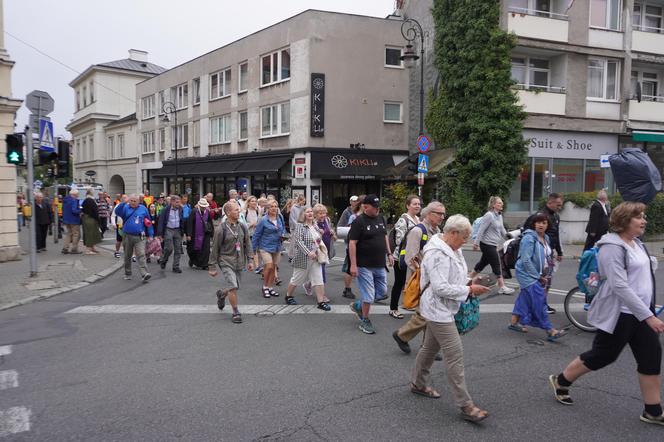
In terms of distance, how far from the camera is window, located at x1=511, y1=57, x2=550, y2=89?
2120 cm

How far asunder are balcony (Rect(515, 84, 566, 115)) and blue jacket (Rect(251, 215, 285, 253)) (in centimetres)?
1461

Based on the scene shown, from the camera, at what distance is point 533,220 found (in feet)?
21.9

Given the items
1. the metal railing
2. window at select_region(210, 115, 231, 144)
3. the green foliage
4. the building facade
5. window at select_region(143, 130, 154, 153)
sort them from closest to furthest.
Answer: the building facade < the metal railing < the green foliage < window at select_region(210, 115, 231, 144) < window at select_region(143, 130, 154, 153)

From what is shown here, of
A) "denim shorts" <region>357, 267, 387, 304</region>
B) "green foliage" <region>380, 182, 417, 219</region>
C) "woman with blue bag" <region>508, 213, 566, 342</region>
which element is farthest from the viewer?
"green foliage" <region>380, 182, 417, 219</region>

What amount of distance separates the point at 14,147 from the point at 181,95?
2716 centimetres

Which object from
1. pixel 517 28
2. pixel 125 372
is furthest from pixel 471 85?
pixel 125 372

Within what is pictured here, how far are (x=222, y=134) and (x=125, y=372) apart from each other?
92.0 feet

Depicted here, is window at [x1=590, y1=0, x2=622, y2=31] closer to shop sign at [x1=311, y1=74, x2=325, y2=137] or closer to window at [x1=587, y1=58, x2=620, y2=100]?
window at [x1=587, y1=58, x2=620, y2=100]

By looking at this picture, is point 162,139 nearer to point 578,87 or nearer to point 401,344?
point 578,87

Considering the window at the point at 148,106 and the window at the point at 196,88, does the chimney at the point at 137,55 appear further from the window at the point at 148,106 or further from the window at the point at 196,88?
the window at the point at 196,88

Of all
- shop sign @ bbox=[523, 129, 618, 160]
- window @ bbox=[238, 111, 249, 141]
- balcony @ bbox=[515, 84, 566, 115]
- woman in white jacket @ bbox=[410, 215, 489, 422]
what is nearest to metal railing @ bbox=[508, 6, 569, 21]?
balcony @ bbox=[515, 84, 566, 115]

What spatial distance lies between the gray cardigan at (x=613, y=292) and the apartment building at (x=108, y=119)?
1827 inches

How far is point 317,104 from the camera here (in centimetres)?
2480

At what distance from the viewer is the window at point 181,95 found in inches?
1414
